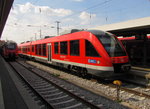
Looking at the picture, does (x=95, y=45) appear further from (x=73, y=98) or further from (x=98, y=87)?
(x=73, y=98)

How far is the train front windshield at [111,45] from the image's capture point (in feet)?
24.8

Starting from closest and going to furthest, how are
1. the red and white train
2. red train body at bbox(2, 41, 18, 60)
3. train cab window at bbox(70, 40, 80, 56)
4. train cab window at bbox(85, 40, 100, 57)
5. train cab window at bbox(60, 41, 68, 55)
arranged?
the red and white train
train cab window at bbox(85, 40, 100, 57)
train cab window at bbox(70, 40, 80, 56)
train cab window at bbox(60, 41, 68, 55)
red train body at bbox(2, 41, 18, 60)

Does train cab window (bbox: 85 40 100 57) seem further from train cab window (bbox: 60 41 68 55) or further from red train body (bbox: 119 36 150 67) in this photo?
red train body (bbox: 119 36 150 67)

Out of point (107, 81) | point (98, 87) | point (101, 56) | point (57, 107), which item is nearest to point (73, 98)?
point (57, 107)

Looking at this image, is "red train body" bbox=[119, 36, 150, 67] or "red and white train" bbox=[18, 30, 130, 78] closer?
"red and white train" bbox=[18, 30, 130, 78]

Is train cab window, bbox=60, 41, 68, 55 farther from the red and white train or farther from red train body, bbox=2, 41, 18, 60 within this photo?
red train body, bbox=2, 41, 18, 60

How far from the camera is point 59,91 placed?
6.68m

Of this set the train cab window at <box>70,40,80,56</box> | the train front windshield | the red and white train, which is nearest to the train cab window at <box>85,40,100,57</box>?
the red and white train

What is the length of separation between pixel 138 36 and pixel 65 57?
25.0ft

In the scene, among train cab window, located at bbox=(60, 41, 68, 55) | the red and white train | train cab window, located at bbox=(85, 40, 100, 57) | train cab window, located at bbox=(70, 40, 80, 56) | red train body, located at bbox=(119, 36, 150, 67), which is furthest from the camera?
red train body, located at bbox=(119, 36, 150, 67)

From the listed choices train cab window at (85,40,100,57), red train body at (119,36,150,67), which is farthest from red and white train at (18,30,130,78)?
red train body at (119,36,150,67)

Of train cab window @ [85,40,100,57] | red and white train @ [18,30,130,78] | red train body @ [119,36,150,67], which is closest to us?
red and white train @ [18,30,130,78]

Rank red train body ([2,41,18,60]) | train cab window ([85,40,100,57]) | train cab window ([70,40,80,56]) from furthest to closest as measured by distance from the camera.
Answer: red train body ([2,41,18,60])
train cab window ([70,40,80,56])
train cab window ([85,40,100,57])

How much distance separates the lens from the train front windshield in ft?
24.8
